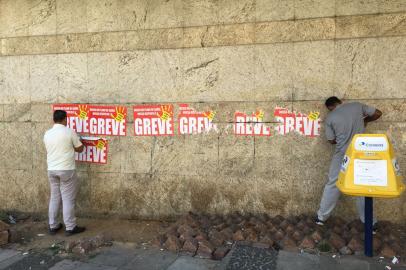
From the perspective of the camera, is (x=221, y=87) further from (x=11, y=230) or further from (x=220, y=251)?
(x=11, y=230)

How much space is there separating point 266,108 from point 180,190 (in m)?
1.86

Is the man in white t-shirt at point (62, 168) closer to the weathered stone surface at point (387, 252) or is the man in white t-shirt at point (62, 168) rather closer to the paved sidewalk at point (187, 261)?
the paved sidewalk at point (187, 261)

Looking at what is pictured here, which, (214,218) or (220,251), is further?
(214,218)

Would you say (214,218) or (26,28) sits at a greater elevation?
(26,28)

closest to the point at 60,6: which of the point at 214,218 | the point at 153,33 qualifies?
the point at 153,33

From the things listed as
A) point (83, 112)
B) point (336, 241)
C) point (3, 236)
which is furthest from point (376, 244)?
point (3, 236)

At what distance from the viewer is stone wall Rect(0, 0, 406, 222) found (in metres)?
5.30

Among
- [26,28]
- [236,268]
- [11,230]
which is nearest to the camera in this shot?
[236,268]

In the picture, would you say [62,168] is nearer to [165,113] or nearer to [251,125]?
[165,113]

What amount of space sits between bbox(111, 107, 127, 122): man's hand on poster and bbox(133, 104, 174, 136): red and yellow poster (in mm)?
210

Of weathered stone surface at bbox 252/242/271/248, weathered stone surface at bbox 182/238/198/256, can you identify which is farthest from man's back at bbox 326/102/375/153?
weathered stone surface at bbox 182/238/198/256

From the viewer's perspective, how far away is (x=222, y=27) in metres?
5.72

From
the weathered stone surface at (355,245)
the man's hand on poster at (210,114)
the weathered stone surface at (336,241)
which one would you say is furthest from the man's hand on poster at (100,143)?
the weathered stone surface at (355,245)

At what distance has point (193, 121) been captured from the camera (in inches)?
232
